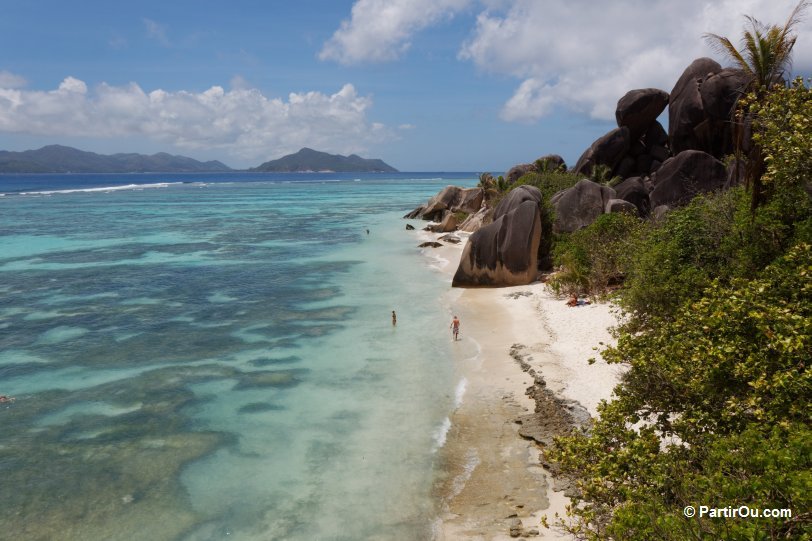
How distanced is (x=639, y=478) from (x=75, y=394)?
669 inches

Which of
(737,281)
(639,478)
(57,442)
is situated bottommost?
(57,442)

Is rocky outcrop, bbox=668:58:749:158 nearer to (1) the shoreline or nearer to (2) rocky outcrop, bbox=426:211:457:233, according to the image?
(2) rocky outcrop, bbox=426:211:457:233

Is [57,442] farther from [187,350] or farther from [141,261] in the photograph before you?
[141,261]

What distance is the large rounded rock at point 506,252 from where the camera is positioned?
95.6ft

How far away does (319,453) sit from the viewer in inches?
562

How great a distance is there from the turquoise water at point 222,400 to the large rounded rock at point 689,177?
565 inches

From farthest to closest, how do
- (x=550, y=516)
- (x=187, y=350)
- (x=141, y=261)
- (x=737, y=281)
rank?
(x=141, y=261) → (x=187, y=350) → (x=550, y=516) → (x=737, y=281)

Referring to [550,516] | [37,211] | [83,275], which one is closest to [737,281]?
[550,516]

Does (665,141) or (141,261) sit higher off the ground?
(665,141)

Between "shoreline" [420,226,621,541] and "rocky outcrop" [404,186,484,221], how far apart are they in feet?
108

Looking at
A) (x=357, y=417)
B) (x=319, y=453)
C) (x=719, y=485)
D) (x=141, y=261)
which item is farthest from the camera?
(x=141, y=261)

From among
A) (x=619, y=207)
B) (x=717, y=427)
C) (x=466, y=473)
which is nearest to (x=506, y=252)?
(x=619, y=207)

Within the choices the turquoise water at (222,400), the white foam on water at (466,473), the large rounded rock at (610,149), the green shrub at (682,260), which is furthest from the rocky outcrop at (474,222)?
the white foam on water at (466,473)

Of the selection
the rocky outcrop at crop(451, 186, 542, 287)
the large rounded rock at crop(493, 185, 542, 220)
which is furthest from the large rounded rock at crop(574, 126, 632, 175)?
the rocky outcrop at crop(451, 186, 542, 287)
